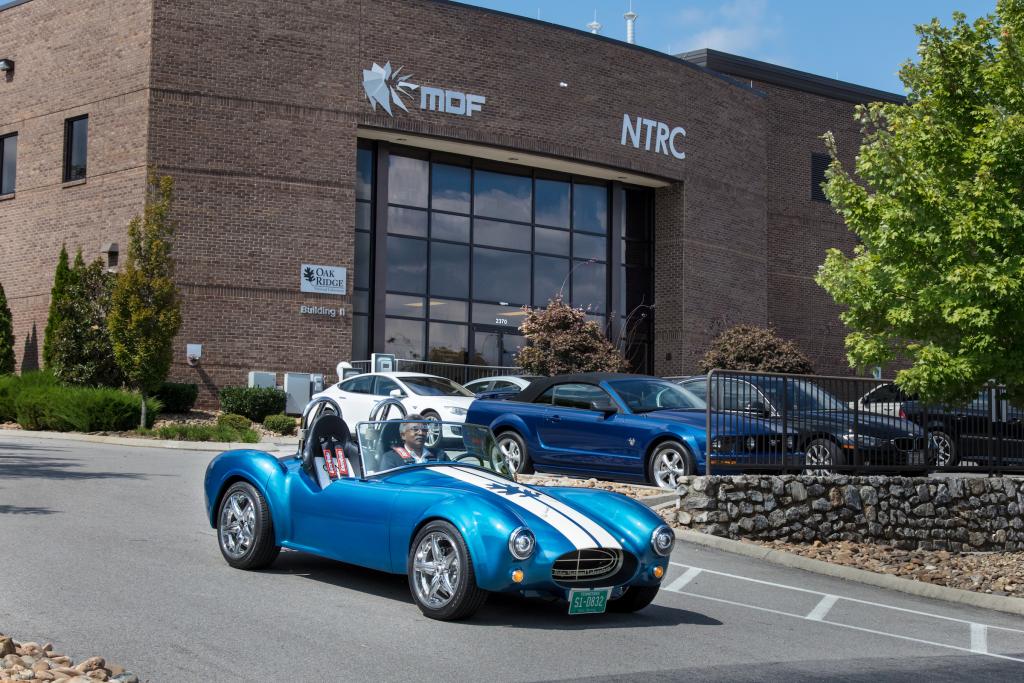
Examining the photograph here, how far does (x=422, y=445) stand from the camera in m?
8.93

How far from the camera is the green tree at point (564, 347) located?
27.6m

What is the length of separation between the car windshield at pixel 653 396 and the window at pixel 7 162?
23.8 m

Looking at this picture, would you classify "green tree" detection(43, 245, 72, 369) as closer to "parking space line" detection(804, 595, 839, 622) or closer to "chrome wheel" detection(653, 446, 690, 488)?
"chrome wheel" detection(653, 446, 690, 488)

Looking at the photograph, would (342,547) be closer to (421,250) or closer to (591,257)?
(421,250)

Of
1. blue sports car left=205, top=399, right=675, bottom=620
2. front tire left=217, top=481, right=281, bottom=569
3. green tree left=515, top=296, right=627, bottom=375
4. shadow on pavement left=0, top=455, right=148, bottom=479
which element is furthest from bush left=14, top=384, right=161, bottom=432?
front tire left=217, top=481, right=281, bottom=569

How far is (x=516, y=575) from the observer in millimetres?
7320

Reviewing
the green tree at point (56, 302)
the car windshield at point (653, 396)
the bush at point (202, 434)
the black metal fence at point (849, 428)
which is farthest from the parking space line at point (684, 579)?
the green tree at point (56, 302)

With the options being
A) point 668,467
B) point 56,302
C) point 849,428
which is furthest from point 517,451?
point 56,302

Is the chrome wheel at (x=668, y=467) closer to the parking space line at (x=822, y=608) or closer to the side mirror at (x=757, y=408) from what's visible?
the side mirror at (x=757, y=408)

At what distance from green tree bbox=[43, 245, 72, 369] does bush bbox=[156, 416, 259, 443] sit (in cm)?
614

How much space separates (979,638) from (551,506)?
11.7 feet

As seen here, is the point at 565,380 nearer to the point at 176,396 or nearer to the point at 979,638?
the point at 979,638

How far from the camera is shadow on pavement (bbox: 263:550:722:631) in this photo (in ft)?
25.7

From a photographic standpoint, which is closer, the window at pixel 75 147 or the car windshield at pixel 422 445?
the car windshield at pixel 422 445
